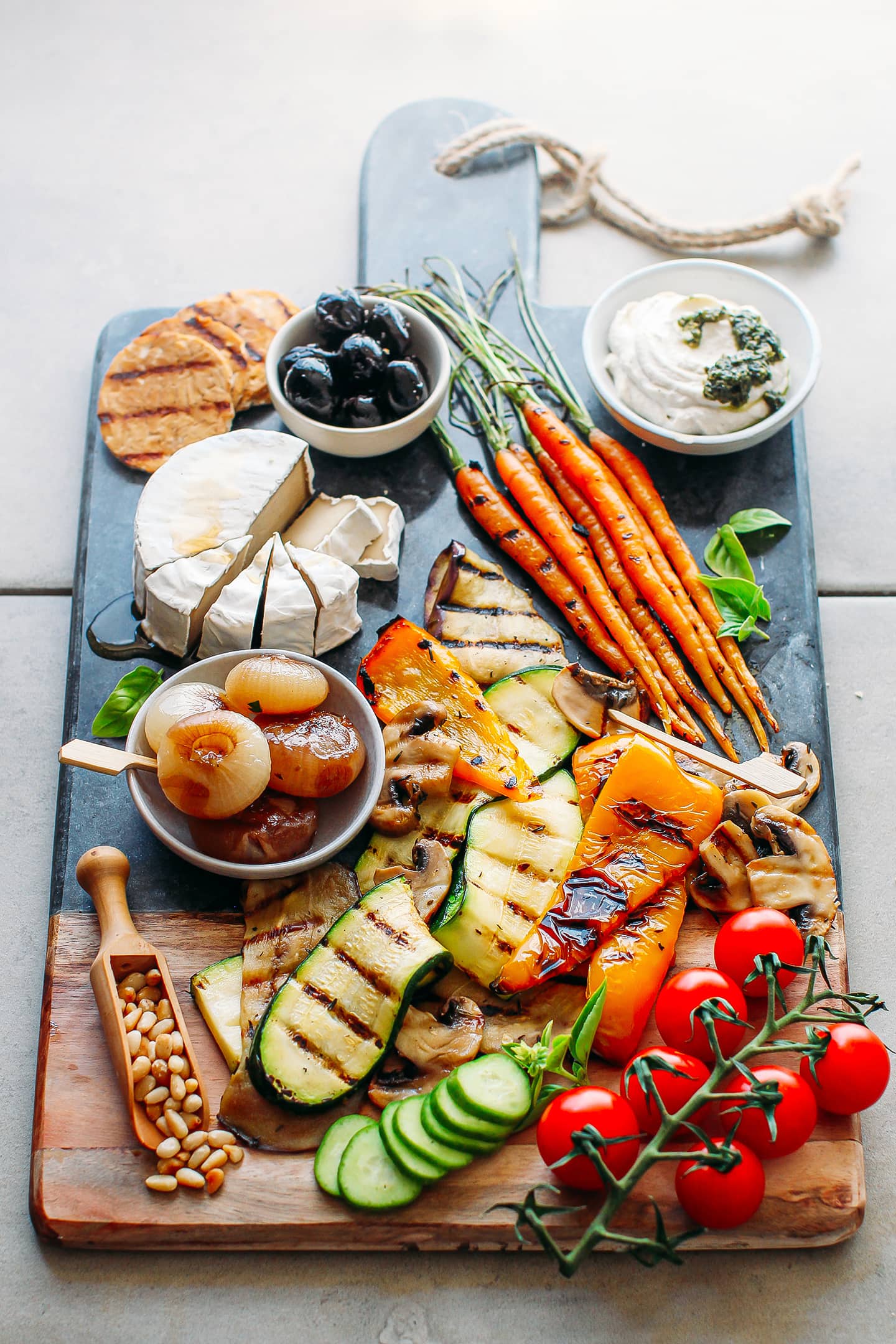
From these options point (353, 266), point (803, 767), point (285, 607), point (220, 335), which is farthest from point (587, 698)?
point (353, 266)

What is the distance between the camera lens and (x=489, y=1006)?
9.37 ft

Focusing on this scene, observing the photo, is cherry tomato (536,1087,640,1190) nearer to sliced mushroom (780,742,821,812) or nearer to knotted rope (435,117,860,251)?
sliced mushroom (780,742,821,812)

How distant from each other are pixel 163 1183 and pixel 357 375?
240 cm

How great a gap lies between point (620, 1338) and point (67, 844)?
1.93 meters

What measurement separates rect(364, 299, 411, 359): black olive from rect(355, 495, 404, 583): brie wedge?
1.68 ft

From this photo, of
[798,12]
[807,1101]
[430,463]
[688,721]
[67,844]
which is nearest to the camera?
[807,1101]

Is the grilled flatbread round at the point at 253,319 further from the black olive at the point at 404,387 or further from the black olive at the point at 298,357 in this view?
the black olive at the point at 404,387

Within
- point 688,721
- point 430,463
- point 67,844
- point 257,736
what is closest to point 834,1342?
point 688,721

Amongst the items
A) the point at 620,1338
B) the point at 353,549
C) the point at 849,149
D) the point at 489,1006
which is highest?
the point at 849,149

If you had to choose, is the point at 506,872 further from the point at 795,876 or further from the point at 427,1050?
the point at 795,876

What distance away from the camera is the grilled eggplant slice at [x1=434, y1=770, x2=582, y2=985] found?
284 centimetres

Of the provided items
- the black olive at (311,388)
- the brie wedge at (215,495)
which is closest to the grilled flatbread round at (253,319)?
the black olive at (311,388)

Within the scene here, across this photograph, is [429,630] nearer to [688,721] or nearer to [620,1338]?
[688,721]

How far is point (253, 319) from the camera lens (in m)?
3.88
